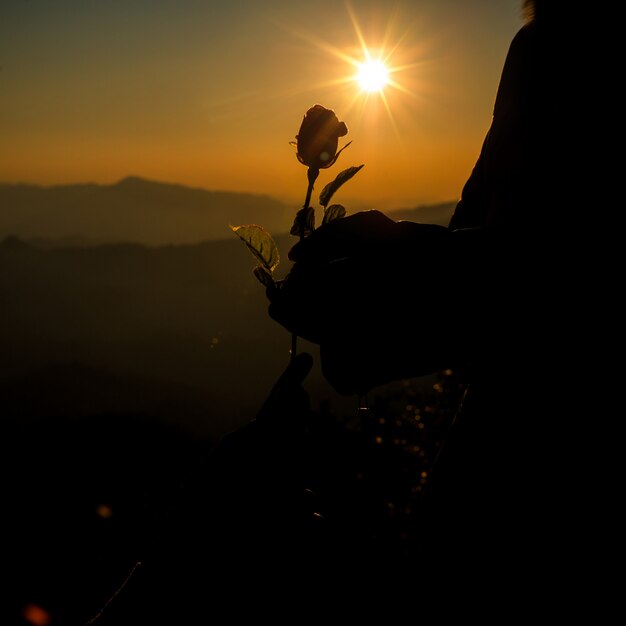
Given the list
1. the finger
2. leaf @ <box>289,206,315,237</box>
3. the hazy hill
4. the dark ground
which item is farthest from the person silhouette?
the hazy hill

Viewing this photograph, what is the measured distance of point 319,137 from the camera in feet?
3.83

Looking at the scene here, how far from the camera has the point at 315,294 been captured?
1.00 metres

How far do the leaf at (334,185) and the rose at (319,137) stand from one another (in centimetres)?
7

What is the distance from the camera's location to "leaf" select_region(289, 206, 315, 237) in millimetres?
1219

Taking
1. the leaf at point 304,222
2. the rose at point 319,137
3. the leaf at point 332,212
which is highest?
the rose at point 319,137

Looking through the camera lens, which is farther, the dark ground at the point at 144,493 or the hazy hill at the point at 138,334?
the hazy hill at the point at 138,334

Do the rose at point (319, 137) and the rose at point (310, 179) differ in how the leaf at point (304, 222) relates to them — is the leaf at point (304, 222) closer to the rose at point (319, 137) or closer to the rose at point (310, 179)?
the rose at point (310, 179)

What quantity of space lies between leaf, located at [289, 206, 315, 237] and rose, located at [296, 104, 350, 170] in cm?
10

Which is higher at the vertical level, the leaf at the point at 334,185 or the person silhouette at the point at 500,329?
the leaf at the point at 334,185

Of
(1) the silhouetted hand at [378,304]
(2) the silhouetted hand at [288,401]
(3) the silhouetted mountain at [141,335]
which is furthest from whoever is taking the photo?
(3) the silhouetted mountain at [141,335]

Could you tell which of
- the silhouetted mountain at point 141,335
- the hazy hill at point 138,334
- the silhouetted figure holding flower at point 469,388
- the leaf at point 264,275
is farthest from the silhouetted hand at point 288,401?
the hazy hill at point 138,334

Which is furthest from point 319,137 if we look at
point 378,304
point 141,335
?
point 141,335

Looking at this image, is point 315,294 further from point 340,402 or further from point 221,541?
point 340,402

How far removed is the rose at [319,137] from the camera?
3.82ft
